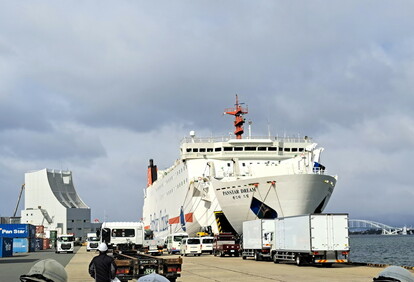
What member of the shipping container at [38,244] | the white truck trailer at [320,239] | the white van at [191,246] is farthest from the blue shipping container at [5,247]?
the shipping container at [38,244]

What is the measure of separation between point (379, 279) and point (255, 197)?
40.9 metres

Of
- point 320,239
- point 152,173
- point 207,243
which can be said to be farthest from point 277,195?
point 152,173

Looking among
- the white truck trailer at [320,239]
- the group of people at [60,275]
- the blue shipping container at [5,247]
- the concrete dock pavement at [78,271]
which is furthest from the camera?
the blue shipping container at [5,247]

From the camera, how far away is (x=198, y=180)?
51000 mm

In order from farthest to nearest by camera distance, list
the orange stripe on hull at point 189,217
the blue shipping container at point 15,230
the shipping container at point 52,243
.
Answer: the shipping container at point 52,243 → the blue shipping container at point 15,230 → the orange stripe on hull at point 189,217

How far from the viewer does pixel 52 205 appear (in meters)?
134

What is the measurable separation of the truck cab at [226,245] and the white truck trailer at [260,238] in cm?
457

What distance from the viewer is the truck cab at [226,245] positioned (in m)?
44.7

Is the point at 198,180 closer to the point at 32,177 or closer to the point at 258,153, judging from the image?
the point at 258,153

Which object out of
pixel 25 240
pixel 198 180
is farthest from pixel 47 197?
pixel 198 180

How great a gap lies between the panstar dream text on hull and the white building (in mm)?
70941

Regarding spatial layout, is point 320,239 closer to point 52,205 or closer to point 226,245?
point 226,245

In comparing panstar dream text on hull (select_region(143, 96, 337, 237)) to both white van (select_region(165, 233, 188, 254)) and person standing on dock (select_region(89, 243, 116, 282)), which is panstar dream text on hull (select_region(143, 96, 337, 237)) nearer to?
white van (select_region(165, 233, 188, 254))

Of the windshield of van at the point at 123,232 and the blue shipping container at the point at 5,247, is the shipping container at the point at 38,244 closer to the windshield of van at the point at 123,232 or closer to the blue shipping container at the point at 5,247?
the blue shipping container at the point at 5,247
